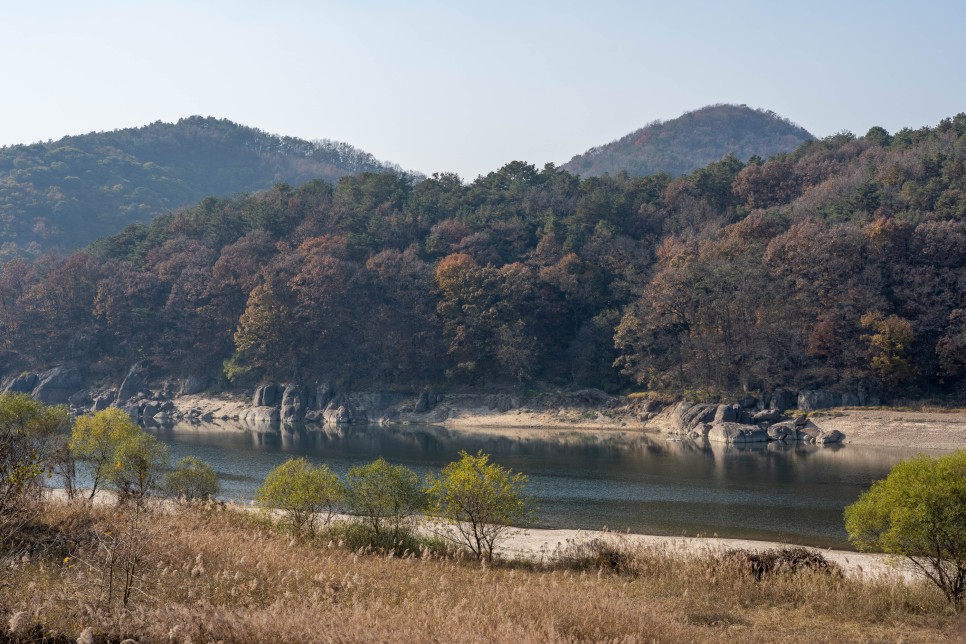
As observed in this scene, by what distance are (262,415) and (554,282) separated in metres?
33.5

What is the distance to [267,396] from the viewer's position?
88.6 meters

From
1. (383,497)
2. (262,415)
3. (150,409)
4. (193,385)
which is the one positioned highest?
(383,497)

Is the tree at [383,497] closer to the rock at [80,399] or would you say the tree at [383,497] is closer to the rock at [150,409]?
the rock at [150,409]

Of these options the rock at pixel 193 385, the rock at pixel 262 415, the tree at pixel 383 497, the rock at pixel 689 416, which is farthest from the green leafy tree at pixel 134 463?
the rock at pixel 193 385

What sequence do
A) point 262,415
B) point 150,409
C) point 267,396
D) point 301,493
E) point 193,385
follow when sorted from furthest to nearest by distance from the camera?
point 193,385, point 150,409, point 267,396, point 262,415, point 301,493

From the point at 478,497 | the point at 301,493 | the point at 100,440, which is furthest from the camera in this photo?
the point at 100,440

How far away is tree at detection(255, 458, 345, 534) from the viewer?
21.9 meters

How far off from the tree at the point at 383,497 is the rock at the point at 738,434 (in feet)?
159

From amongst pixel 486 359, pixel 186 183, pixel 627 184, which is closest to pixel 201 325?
pixel 486 359

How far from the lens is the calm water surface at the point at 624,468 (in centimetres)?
3603

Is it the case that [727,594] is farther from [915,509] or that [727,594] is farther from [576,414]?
[576,414]

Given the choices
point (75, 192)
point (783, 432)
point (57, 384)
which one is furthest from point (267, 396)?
point (75, 192)

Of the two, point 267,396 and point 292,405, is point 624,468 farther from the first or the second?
point 267,396

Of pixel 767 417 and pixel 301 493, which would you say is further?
pixel 767 417
